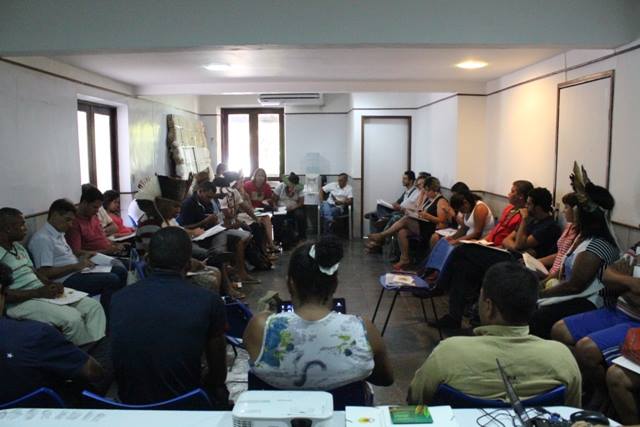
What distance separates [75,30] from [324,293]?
2875 millimetres

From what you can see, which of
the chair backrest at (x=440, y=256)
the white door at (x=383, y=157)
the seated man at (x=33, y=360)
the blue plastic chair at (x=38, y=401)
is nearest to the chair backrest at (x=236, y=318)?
the seated man at (x=33, y=360)

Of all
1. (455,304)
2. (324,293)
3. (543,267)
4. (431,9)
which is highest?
(431,9)

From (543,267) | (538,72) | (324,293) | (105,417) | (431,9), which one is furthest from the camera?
(538,72)

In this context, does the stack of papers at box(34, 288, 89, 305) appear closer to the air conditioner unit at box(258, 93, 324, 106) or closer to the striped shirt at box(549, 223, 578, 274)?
the striped shirt at box(549, 223, 578, 274)

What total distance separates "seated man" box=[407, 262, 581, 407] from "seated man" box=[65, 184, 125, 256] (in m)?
3.63

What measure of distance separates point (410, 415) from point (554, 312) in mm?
2242

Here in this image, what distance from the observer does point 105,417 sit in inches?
66.6

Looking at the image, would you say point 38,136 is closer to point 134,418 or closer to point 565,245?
point 134,418

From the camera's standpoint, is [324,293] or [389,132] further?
[389,132]

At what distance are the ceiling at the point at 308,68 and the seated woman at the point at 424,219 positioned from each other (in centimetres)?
130

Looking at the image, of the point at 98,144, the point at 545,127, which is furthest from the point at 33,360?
the point at 98,144

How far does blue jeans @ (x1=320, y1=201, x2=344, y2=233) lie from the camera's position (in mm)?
9273

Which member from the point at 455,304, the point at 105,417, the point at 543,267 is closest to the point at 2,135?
the point at 105,417

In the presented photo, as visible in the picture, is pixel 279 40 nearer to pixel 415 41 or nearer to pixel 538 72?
pixel 415 41
